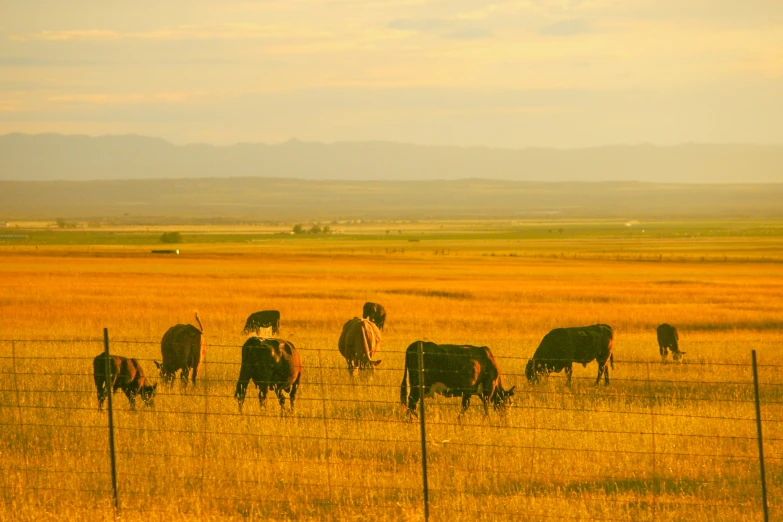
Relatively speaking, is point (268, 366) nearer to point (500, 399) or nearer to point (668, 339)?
point (500, 399)

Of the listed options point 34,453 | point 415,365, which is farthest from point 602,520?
point 34,453

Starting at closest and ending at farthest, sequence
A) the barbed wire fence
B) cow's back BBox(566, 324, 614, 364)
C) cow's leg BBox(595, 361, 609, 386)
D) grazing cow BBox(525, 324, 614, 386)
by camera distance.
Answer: the barbed wire fence < cow's leg BBox(595, 361, 609, 386) < grazing cow BBox(525, 324, 614, 386) < cow's back BBox(566, 324, 614, 364)

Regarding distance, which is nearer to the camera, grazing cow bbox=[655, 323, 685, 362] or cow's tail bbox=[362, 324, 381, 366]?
cow's tail bbox=[362, 324, 381, 366]

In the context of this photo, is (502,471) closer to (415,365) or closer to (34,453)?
(415,365)

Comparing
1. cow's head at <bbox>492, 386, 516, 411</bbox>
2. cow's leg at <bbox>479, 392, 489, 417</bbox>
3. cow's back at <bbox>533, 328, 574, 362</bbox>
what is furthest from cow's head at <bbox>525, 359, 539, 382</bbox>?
cow's leg at <bbox>479, 392, 489, 417</bbox>

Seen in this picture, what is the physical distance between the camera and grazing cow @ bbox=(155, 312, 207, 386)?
17.2 metres

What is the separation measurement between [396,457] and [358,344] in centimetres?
697

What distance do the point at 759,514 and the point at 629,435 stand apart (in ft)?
11.2

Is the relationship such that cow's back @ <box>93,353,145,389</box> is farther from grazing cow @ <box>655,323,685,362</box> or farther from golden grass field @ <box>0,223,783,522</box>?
grazing cow @ <box>655,323,685,362</box>

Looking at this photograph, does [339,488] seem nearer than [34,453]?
Yes

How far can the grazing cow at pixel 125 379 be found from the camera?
1464 cm

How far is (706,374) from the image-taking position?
20.0 m

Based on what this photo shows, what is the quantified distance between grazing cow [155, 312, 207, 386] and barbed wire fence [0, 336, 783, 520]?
40 cm

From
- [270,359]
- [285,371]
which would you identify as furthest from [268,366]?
[285,371]
